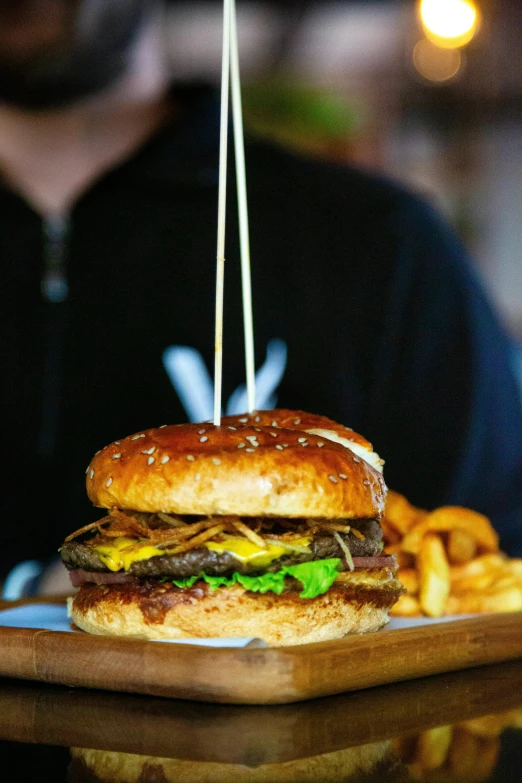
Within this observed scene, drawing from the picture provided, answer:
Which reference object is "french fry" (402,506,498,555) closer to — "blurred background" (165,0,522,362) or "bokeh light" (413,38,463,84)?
"blurred background" (165,0,522,362)

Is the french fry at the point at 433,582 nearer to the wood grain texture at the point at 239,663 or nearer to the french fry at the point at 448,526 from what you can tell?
the french fry at the point at 448,526

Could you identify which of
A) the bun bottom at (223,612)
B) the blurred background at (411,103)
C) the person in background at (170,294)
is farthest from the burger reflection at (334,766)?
the blurred background at (411,103)

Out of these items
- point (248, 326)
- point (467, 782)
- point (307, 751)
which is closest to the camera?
point (467, 782)

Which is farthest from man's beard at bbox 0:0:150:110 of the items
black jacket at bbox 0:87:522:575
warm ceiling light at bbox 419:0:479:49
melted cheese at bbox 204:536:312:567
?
melted cheese at bbox 204:536:312:567

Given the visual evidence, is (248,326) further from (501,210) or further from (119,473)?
(501,210)

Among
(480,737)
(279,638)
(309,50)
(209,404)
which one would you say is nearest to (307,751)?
(480,737)

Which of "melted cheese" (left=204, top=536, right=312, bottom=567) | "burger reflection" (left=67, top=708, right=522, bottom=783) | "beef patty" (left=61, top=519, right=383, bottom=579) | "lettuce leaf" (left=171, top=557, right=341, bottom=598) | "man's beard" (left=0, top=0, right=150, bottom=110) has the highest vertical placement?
"man's beard" (left=0, top=0, right=150, bottom=110)

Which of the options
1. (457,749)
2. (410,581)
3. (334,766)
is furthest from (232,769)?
(410,581)
